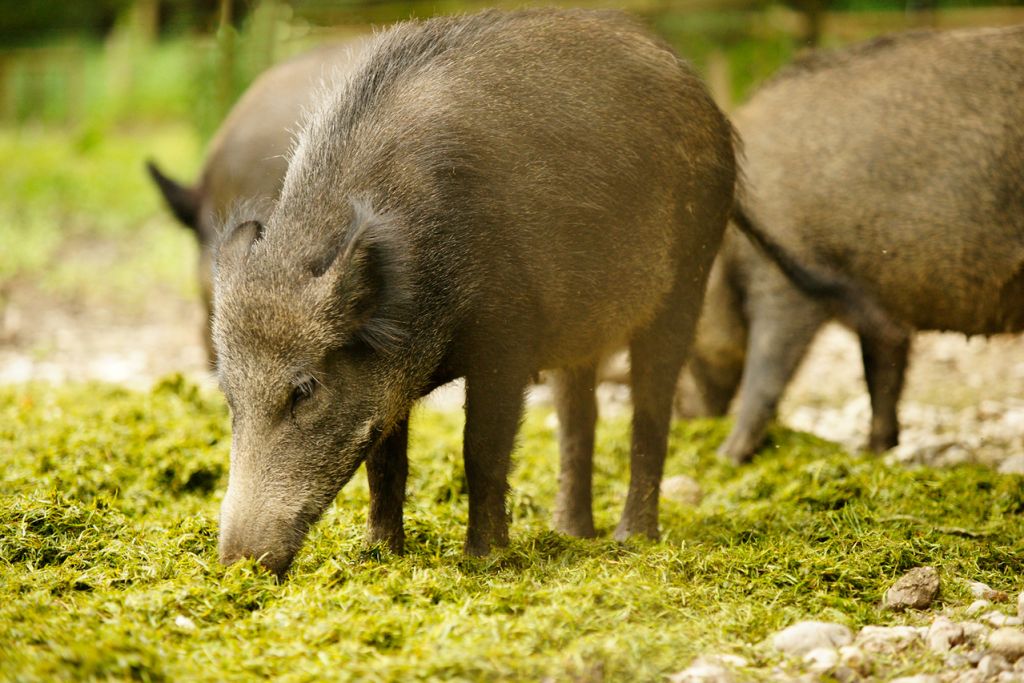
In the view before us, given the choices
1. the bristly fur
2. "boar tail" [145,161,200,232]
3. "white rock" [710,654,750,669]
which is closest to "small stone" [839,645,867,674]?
"white rock" [710,654,750,669]

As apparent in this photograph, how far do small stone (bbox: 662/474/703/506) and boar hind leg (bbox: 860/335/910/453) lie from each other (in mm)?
1441

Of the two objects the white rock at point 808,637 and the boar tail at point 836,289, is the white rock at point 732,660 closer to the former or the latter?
the white rock at point 808,637

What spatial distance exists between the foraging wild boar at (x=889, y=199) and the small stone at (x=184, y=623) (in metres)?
3.77

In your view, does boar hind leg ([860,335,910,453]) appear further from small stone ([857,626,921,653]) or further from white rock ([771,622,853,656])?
white rock ([771,622,853,656])

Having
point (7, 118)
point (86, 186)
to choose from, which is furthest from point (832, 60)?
point (7, 118)

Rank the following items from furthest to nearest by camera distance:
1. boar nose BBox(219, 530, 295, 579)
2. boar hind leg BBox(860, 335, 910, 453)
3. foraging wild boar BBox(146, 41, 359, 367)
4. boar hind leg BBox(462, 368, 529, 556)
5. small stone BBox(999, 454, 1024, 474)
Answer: foraging wild boar BBox(146, 41, 359, 367)
boar hind leg BBox(860, 335, 910, 453)
small stone BBox(999, 454, 1024, 474)
boar hind leg BBox(462, 368, 529, 556)
boar nose BBox(219, 530, 295, 579)

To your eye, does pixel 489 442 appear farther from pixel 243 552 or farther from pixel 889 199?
pixel 889 199

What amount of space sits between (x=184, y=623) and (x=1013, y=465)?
4.34 metres

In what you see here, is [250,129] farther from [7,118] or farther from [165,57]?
[7,118]

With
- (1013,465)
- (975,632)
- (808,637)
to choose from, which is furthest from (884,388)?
(808,637)

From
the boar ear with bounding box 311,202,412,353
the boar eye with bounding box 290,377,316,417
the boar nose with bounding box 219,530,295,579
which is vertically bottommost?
the boar nose with bounding box 219,530,295,579

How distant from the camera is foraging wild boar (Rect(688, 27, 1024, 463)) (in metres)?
6.24

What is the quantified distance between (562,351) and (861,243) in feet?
8.31

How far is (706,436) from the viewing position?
23.2 feet
